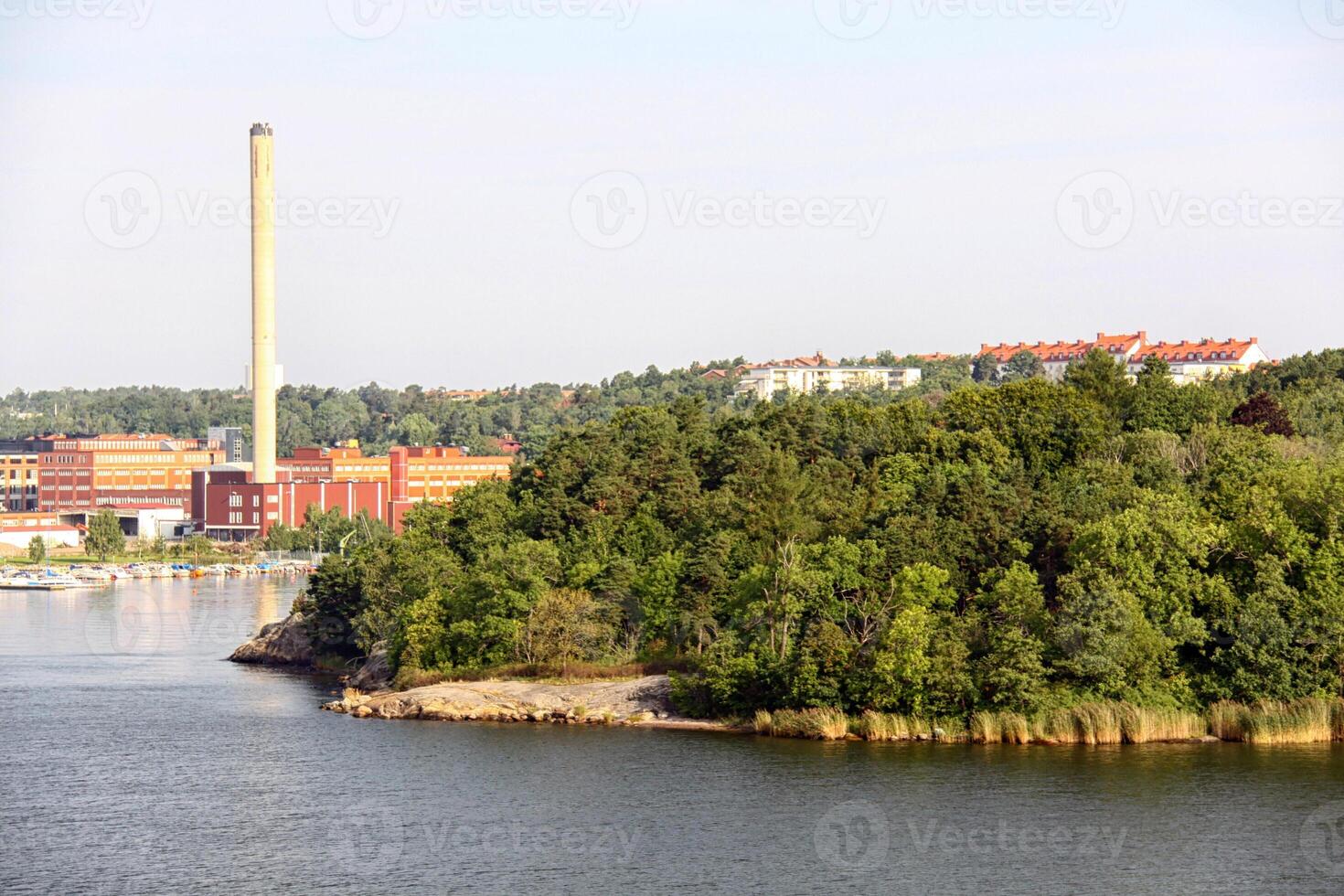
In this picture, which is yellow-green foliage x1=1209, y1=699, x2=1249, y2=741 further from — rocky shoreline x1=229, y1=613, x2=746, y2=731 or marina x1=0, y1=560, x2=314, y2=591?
marina x1=0, y1=560, x2=314, y2=591

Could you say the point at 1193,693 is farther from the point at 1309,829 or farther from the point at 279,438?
the point at 279,438

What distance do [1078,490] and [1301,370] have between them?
33.5m

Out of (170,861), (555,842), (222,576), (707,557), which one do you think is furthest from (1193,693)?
(222,576)

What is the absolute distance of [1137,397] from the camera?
56.2m

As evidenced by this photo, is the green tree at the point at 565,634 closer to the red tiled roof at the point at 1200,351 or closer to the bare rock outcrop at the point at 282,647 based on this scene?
the bare rock outcrop at the point at 282,647

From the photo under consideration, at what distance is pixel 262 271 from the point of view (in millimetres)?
103250

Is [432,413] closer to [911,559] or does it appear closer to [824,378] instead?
[824,378]

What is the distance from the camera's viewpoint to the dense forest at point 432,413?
153625mm

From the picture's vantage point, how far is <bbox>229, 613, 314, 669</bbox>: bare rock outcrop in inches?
2189

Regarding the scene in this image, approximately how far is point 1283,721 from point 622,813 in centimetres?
1353

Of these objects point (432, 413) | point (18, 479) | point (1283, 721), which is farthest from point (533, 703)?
point (432, 413)

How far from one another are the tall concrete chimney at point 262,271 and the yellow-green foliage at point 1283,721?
73.7 metres

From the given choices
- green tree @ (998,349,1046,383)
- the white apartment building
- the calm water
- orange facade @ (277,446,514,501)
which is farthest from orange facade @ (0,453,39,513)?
the calm water

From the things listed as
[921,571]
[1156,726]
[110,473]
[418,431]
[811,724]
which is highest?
[418,431]
